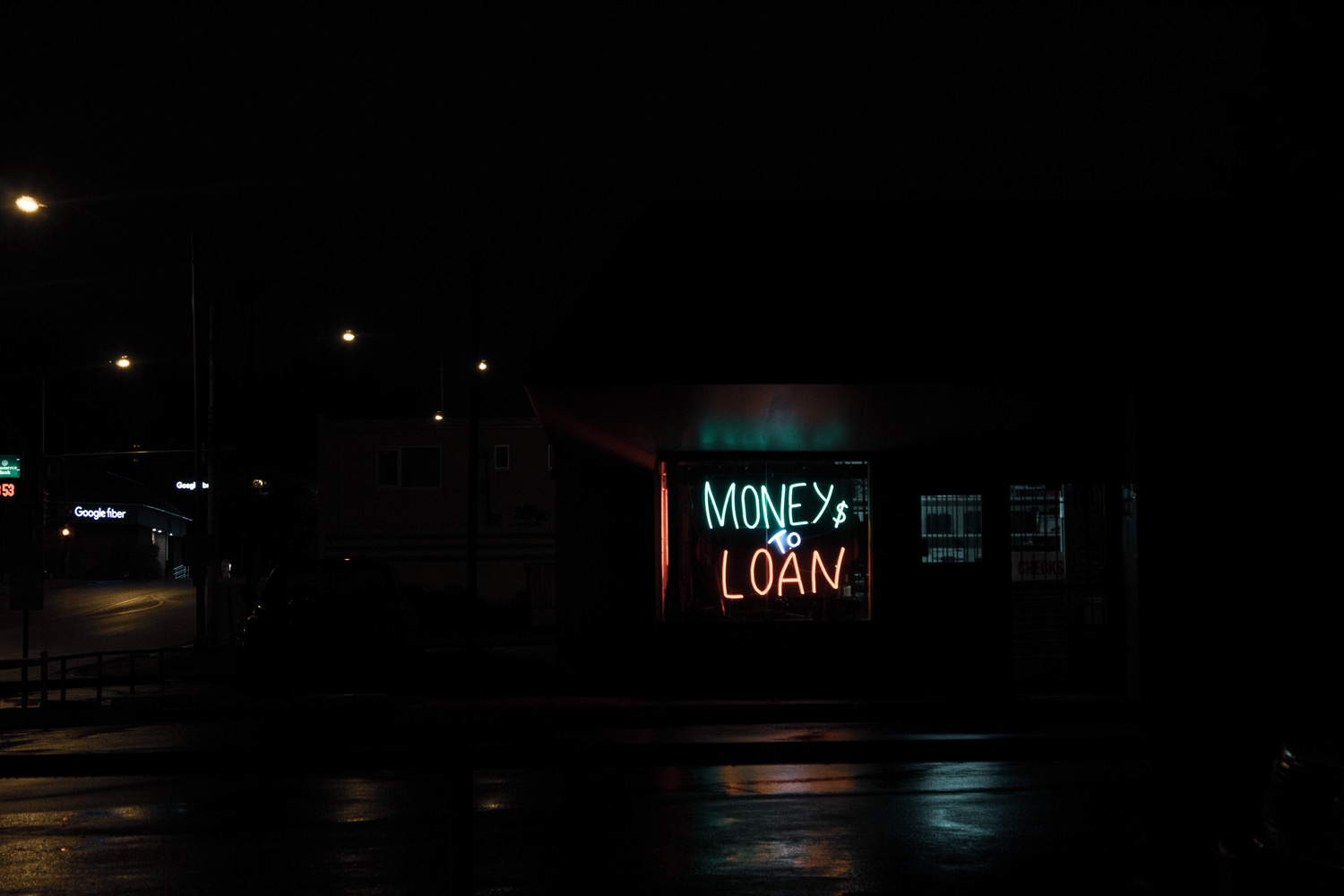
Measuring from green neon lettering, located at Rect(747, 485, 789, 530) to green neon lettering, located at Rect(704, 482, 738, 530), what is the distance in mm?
368

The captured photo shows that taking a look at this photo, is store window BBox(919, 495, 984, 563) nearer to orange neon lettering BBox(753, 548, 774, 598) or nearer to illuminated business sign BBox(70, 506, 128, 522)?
orange neon lettering BBox(753, 548, 774, 598)

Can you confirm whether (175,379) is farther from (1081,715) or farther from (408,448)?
(1081,715)

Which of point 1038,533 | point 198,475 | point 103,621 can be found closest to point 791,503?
point 1038,533

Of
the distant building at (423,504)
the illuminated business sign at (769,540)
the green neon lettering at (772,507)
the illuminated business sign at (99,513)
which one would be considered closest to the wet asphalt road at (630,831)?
the illuminated business sign at (769,540)

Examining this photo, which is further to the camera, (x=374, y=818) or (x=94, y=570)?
(x=94, y=570)

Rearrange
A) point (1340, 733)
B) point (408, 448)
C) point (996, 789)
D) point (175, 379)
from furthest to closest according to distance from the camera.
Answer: point (175, 379) < point (408, 448) < point (996, 789) < point (1340, 733)

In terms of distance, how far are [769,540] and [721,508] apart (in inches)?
29.5

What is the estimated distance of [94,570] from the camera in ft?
279

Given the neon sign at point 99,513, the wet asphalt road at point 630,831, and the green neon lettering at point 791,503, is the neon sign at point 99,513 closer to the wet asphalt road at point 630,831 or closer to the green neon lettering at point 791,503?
the green neon lettering at point 791,503

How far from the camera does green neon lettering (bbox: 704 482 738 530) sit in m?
17.5

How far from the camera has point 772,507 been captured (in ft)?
57.2

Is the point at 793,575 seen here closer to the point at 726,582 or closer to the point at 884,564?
the point at 726,582

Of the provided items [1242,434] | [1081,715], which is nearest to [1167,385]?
[1242,434]

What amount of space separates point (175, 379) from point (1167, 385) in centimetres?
9735
